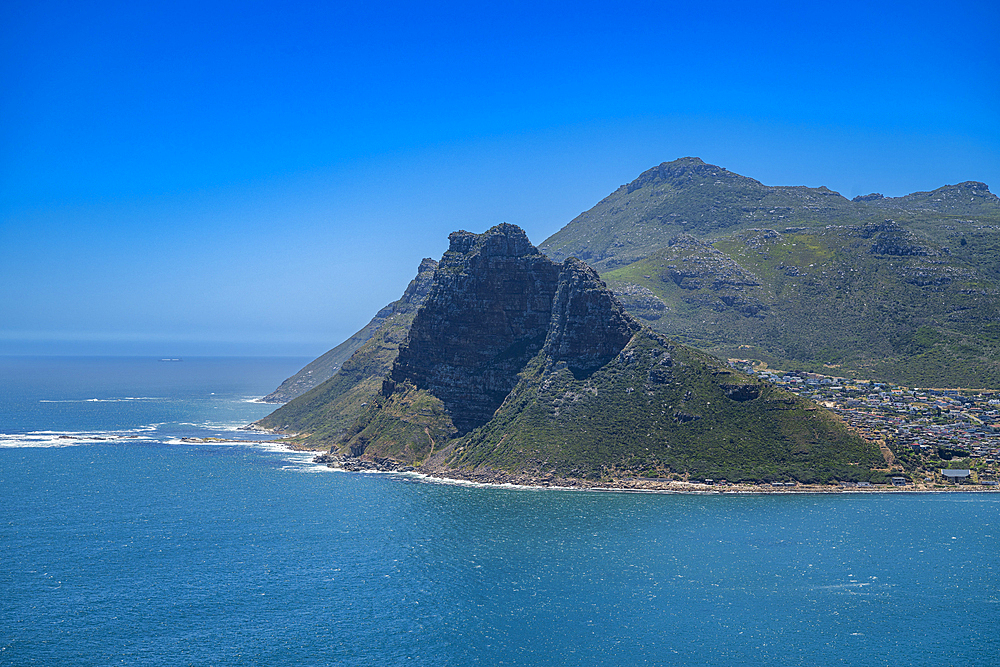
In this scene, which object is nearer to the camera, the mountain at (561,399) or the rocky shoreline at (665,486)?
the rocky shoreline at (665,486)

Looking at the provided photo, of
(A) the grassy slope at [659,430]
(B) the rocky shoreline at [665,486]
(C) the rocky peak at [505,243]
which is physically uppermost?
(C) the rocky peak at [505,243]

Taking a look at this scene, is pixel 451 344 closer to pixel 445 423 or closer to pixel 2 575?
pixel 445 423

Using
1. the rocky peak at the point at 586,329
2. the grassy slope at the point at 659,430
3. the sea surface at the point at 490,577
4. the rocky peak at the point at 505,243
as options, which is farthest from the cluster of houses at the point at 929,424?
the rocky peak at the point at 505,243

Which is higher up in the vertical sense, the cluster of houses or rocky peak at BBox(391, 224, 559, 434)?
rocky peak at BBox(391, 224, 559, 434)

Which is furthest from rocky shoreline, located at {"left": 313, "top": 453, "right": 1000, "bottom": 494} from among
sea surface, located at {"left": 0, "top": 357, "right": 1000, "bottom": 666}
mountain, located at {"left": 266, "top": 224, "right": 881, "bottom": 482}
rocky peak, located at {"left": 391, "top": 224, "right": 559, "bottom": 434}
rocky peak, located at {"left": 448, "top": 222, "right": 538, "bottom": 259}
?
rocky peak, located at {"left": 448, "top": 222, "right": 538, "bottom": 259}

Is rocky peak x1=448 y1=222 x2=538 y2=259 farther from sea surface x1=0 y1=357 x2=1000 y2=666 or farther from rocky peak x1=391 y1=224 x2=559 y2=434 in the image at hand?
sea surface x1=0 y1=357 x2=1000 y2=666

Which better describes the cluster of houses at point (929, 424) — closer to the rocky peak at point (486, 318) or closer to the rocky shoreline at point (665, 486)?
the rocky shoreline at point (665, 486)

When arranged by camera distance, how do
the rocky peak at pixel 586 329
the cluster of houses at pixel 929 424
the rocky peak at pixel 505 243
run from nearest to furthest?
1. the cluster of houses at pixel 929 424
2. the rocky peak at pixel 586 329
3. the rocky peak at pixel 505 243
